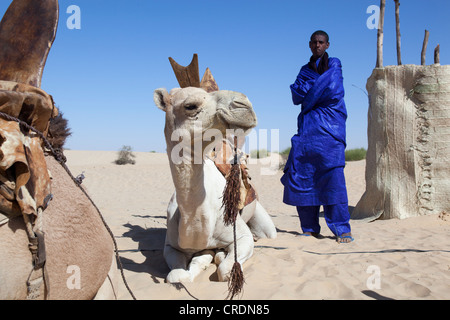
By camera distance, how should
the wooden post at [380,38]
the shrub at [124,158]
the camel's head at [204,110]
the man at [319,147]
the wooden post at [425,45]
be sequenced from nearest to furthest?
the camel's head at [204,110]
the man at [319,147]
the wooden post at [380,38]
the wooden post at [425,45]
the shrub at [124,158]

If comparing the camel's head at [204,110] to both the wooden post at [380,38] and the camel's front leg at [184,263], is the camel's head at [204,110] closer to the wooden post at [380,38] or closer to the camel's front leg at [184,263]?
the camel's front leg at [184,263]

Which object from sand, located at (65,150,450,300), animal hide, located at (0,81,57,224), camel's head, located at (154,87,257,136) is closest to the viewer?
animal hide, located at (0,81,57,224)

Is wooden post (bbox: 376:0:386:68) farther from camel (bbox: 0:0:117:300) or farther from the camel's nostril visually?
camel (bbox: 0:0:117:300)

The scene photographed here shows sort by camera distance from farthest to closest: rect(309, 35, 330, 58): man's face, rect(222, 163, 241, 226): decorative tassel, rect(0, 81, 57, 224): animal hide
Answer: rect(309, 35, 330, 58): man's face
rect(222, 163, 241, 226): decorative tassel
rect(0, 81, 57, 224): animal hide

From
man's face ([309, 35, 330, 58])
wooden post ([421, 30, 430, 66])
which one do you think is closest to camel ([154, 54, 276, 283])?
man's face ([309, 35, 330, 58])

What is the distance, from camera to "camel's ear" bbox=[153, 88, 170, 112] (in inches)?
110

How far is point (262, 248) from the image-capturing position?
434cm

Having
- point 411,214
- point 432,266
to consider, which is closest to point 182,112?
point 432,266

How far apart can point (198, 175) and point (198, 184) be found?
87 mm

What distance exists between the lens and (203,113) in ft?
8.27

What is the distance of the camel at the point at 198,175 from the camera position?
2472 mm

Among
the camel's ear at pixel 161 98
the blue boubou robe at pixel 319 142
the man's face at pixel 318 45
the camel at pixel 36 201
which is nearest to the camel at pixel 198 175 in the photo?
the camel's ear at pixel 161 98

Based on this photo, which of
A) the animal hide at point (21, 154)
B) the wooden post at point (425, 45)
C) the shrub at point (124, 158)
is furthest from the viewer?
the shrub at point (124, 158)

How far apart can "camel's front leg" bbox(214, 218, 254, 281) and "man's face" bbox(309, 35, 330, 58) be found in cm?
275
